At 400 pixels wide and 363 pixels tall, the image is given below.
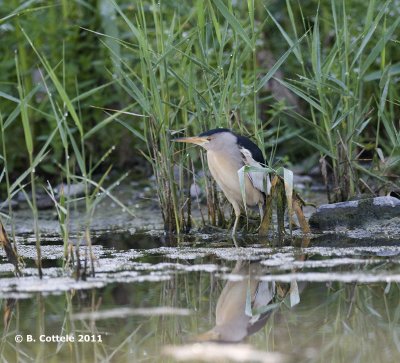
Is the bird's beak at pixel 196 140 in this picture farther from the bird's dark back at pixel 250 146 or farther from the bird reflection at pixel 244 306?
the bird reflection at pixel 244 306

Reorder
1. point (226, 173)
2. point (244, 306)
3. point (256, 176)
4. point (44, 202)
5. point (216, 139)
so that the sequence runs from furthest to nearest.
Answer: point (44, 202), point (256, 176), point (226, 173), point (216, 139), point (244, 306)

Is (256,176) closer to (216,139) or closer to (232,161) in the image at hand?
(232,161)

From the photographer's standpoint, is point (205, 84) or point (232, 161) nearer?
point (232, 161)

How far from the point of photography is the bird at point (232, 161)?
587cm

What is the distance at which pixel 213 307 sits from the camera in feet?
13.1

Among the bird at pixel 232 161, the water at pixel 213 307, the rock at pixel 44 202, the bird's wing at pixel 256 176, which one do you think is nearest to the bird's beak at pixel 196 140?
the bird at pixel 232 161

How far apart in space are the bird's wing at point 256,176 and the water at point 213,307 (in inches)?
27.2

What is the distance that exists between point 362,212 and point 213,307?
221 cm

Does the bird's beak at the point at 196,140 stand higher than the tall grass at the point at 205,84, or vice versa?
the tall grass at the point at 205,84

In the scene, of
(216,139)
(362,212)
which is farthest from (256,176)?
Answer: (362,212)

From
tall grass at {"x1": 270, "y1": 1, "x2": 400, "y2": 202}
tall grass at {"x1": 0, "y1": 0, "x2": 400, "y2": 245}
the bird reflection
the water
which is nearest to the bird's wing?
tall grass at {"x1": 0, "y1": 0, "x2": 400, "y2": 245}

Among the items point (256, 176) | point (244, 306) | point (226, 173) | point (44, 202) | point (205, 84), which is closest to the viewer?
point (244, 306)

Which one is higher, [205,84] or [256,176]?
[205,84]

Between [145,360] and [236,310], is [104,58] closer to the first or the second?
[236,310]
